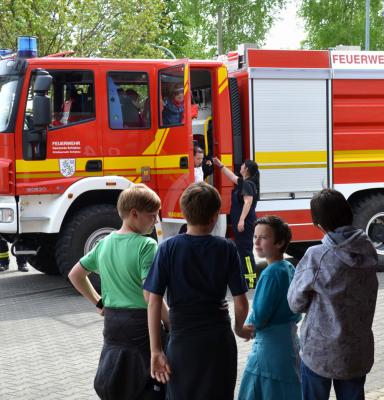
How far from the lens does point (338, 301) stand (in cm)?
388

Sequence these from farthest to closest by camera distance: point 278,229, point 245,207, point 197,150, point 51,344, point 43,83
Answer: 1. point 197,150
2. point 245,207
3. point 43,83
4. point 51,344
5. point 278,229

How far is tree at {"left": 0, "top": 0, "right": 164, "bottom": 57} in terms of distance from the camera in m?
22.8

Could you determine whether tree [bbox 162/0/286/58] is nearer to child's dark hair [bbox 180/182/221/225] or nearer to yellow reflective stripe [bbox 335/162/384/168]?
yellow reflective stripe [bbox 335/162/384/168]

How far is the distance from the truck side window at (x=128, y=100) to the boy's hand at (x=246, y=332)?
653cm

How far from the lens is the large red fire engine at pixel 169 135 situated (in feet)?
32.8

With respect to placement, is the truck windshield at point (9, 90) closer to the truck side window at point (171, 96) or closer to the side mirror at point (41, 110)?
the side mirror at point (41, 110)

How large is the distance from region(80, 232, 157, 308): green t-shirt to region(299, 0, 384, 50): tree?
37681 mm

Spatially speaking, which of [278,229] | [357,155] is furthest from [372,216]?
[278,229]

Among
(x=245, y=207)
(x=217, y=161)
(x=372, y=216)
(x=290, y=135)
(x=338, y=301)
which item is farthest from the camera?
(x=372, y=216)

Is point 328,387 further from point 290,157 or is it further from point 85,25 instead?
point 85,25

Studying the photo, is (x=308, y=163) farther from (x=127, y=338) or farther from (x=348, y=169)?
(x=127, y=338)

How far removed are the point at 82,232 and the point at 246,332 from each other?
6.33 metres

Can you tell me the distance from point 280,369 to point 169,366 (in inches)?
23.8

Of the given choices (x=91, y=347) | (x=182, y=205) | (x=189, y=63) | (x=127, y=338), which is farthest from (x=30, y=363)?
(x=189, y=63)
